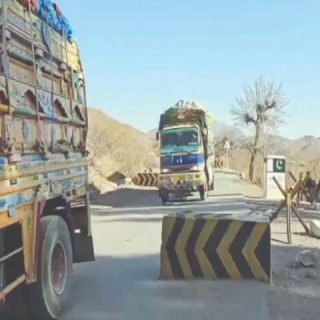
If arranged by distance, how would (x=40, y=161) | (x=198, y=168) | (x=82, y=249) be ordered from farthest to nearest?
(x=198, y=168), (x=82, y=249), (x=40, y=161)

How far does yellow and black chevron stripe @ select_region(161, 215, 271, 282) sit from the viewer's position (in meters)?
9.70

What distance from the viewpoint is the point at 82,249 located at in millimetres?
9664

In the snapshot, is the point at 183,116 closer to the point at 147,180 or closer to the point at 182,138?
the point at 182,138

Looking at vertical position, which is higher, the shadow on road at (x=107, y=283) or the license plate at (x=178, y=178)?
the license plate at (x=178, y=178)

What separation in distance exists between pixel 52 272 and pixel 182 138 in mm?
19828

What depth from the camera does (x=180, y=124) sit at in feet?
92.1

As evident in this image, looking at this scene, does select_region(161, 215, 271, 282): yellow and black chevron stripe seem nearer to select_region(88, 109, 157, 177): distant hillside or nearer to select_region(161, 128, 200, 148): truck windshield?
select_region(161, 128, 200, 148): truck windshield

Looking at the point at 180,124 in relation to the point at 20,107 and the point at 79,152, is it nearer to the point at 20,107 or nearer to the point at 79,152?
the point at 79,152

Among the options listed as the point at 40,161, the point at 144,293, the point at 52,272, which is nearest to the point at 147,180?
the point at 144,293

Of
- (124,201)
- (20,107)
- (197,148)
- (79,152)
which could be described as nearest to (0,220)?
(20,107)

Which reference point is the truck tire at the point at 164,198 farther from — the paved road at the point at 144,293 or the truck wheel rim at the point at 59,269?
the truck wheel rim at the point at 59,269

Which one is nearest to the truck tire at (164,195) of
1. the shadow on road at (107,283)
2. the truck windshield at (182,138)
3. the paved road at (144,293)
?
the truck windshield at (182,138)

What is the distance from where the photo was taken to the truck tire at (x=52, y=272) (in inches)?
285

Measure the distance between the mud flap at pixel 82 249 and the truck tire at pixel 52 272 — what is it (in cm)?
108
